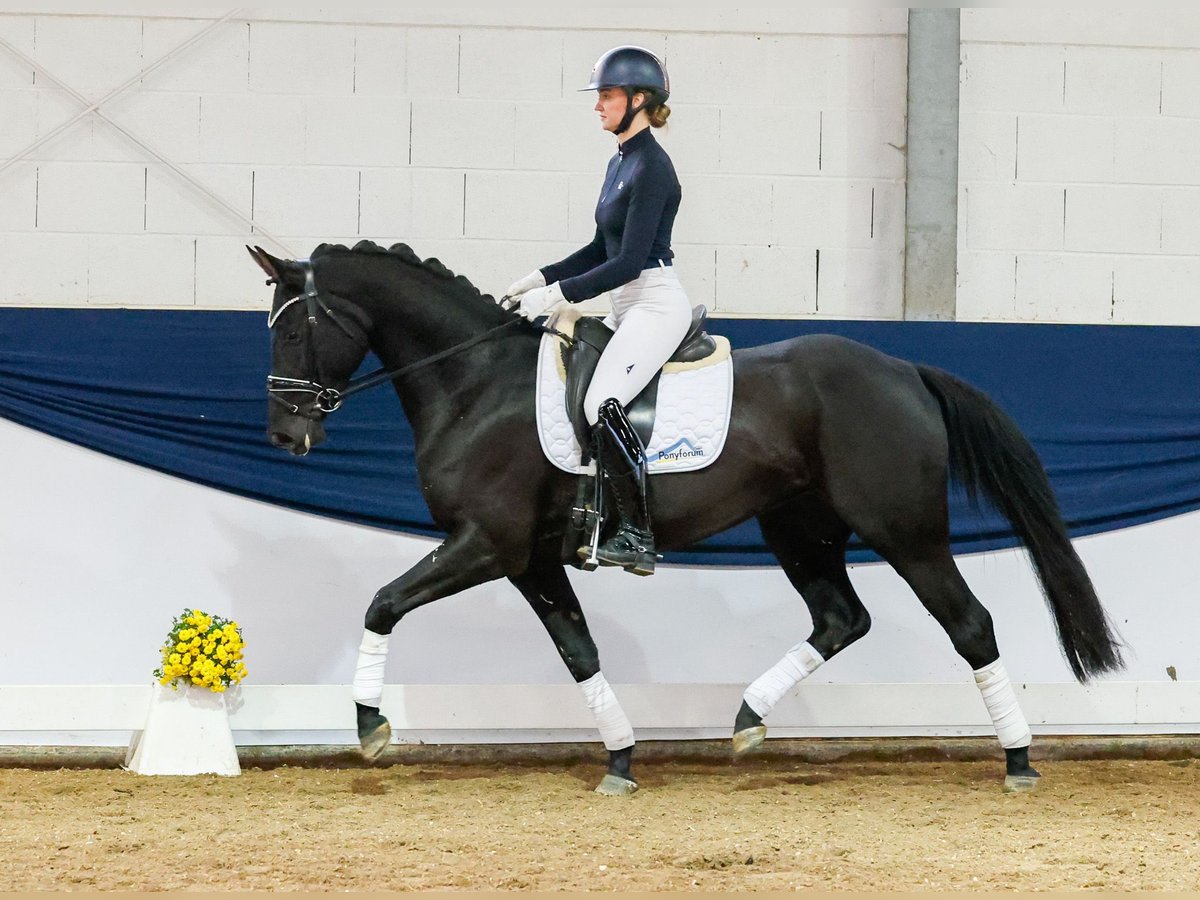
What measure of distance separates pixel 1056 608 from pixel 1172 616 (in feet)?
4.75

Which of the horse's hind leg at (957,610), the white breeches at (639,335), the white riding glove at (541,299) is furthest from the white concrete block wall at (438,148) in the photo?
the horse's hind leg at (957,610)

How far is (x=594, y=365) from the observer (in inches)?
162

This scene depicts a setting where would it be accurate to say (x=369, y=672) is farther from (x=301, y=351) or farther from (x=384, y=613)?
(x=301, y=351)

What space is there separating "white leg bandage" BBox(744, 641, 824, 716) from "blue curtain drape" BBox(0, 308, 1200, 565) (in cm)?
93

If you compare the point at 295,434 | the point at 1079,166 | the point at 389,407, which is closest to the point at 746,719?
the point at 295,434

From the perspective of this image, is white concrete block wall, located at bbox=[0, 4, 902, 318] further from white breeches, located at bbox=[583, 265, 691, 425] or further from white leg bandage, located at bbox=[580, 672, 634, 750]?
white leg bandage, located at bbox=[580, 672, 634, 750]

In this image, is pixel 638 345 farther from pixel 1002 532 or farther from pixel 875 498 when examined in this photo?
pixel 1002 532

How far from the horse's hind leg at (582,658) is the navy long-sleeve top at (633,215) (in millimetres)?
967

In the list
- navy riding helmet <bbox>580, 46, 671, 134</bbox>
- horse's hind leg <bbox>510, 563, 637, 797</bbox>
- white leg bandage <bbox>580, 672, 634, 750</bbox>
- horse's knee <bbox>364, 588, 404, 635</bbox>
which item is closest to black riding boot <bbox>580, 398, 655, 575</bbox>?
horse's hind leg <bbox>510, 563, 637, 797</bbox>

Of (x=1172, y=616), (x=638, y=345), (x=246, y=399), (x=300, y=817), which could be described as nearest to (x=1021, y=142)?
(x=1172, y=616)

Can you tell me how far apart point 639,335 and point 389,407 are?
1535 mm

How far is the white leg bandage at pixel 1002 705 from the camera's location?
4.23 m

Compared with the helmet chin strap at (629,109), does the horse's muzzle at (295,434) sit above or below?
below

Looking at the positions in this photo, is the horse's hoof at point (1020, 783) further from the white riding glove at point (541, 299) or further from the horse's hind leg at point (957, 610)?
the white riding glove at point (541, 299)
